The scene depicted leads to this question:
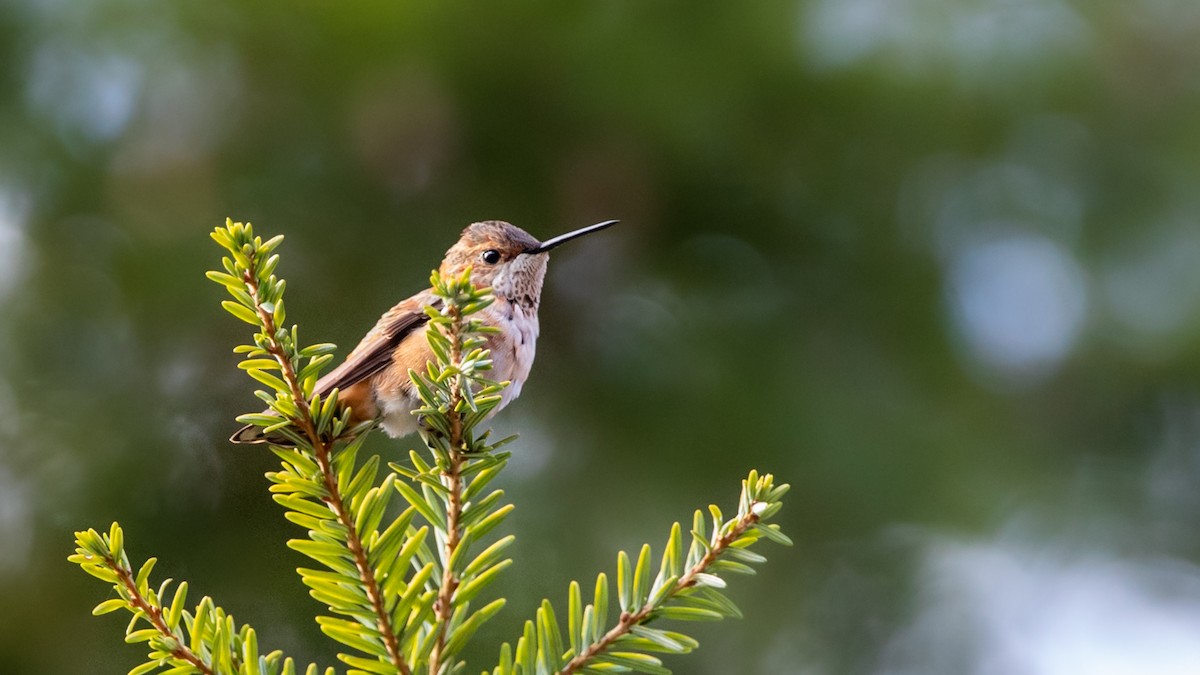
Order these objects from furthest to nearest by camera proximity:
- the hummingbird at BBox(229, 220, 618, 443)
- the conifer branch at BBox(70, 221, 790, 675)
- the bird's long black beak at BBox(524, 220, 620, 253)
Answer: the bird's long black beak at BBox(524, 220, 620, 253) → the hummingbird at BBox(229, 220, 618, 443) → the conifer branch at BBox(70, 221, 790, 675)

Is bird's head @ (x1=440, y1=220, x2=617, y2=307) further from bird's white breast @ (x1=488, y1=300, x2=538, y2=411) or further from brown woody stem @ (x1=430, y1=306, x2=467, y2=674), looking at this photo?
brown woody stem @ (x1=430, y1=306, x2=467, y2=674)

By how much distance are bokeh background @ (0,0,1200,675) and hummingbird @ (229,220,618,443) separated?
41 centimetres

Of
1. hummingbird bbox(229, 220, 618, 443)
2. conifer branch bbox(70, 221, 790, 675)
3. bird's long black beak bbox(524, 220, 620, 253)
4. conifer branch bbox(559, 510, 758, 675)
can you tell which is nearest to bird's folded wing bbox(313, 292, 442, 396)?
hummingbird bbox(229, 220, 618, 443)

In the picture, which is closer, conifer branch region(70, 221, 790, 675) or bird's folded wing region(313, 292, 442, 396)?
conifer branch region(70, 221, 790, 675)

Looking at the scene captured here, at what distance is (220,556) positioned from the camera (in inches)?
109

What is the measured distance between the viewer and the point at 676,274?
340 cm

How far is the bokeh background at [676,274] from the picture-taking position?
114 inches

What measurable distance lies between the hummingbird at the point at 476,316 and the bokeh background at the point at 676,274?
1.36 feet

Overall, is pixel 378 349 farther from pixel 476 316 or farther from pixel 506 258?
pixel 506 258

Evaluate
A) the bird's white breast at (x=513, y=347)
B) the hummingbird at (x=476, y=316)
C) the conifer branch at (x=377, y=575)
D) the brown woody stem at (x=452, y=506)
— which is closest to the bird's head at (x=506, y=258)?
the hummingbird at (x=476, y=316)

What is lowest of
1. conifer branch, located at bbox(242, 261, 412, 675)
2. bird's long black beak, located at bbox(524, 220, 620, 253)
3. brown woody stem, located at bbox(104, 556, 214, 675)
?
brown woody stem, located at bbox(104, 556, 214, 675)

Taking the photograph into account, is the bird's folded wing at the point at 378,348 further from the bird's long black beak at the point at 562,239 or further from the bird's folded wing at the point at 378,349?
the bird's long black beak at the point at 562,239

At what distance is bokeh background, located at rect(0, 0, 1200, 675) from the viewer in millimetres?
2898

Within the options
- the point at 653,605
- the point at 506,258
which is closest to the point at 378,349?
the point at 506,258
